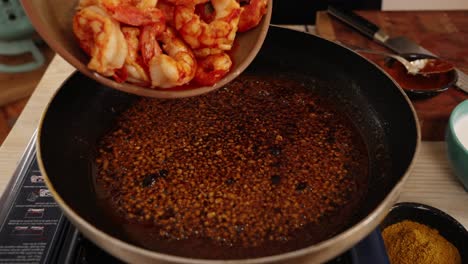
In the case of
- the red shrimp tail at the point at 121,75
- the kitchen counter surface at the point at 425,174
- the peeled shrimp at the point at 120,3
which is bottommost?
the kitchen counter surface at the point at 425,174

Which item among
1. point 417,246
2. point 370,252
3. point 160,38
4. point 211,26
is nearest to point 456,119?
point 417,246

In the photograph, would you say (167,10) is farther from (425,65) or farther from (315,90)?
(425,65)

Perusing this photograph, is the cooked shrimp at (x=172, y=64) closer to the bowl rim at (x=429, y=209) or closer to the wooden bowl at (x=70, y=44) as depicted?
the wooden bowl at (x=70, y=44)

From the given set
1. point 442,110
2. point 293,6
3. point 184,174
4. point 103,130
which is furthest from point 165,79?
point 293,6

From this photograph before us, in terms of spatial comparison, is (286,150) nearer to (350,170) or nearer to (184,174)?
(350,170)

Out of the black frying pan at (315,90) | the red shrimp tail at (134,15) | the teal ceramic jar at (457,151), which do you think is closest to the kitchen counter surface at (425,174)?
the teal ceramic jar at (457,151)

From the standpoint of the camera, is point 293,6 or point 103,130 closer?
point 103,130
